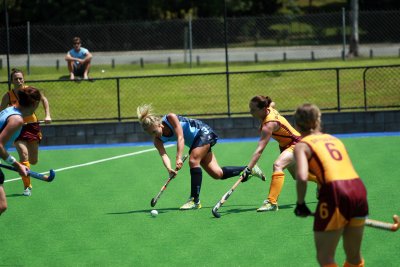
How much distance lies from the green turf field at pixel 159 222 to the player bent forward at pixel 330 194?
1559 millimetres

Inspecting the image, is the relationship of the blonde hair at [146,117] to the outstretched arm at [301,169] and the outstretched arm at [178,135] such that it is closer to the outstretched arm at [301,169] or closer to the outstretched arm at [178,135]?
the outstretched arm at [178,135]

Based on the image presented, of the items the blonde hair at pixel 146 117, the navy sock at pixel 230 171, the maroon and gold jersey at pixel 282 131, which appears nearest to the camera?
the blonde hair at pixel 146 117

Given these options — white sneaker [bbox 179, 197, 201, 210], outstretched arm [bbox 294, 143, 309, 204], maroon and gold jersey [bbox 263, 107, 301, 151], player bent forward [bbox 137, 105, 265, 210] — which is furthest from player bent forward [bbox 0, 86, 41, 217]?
maroon and gold jersey [bbox 263, 107, 301, 151]

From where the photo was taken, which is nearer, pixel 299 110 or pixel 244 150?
pixel 299 110

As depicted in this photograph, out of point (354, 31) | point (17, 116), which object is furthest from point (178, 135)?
point (354, 31)

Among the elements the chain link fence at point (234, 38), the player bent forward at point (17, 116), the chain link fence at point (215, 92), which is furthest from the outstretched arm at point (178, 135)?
the chain link fence at point (234, 38)

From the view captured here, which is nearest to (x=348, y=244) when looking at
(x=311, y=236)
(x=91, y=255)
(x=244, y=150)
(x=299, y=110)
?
(x=299, y=110)

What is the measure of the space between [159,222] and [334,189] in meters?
3.95

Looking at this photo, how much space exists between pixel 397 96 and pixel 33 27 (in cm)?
1114

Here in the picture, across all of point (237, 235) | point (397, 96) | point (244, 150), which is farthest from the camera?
point (397, 96)

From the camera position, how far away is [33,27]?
2605 cm

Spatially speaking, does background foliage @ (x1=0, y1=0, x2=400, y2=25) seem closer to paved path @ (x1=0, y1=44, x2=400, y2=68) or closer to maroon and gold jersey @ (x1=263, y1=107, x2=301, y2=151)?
paved path @ (x1=0, y1=44, x2=400, y2=68)

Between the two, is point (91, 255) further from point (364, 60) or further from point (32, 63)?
point (364, 60)

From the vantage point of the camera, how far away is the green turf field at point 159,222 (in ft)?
27.0
